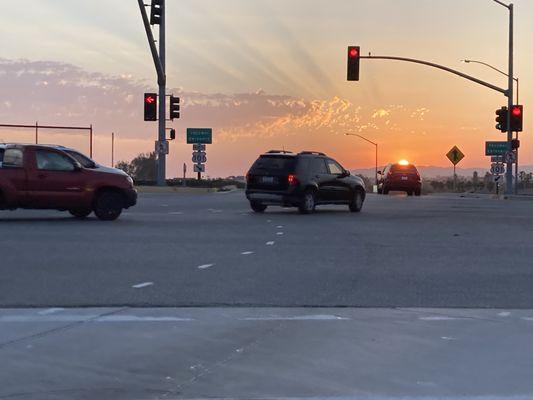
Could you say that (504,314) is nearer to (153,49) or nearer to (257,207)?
(257,207)

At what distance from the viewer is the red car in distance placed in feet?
141

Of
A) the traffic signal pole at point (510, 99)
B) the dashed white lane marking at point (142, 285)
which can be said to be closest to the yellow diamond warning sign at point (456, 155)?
the traffic signal pole at point (510, 99)

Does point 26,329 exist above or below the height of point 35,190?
below

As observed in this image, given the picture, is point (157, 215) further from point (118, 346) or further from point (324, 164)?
point (118, 346)

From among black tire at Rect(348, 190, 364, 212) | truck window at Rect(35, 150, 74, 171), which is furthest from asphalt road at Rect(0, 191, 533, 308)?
black tire at Rect(348, 190, 364, 212)

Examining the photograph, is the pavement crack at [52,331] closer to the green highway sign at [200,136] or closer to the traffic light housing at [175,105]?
the traffic light housing at [175,105]

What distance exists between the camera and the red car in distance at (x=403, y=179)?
43062mm

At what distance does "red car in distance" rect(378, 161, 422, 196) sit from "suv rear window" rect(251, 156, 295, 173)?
2244cm

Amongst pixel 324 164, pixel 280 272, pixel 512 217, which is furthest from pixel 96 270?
pixel 512 217

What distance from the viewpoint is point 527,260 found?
11930 mm

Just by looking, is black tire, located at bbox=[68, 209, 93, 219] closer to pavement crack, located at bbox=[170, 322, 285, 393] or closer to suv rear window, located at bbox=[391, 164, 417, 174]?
pavement crack, located at bbox=[170, 322, 285, 393]

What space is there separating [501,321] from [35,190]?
43.0ft

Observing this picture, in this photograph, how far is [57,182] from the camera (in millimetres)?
17812

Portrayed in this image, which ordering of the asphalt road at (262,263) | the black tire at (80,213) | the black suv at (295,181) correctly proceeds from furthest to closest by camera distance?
the black suv at (295,181) < the black tire at (80,213) < the asphalt road at (262,263)
